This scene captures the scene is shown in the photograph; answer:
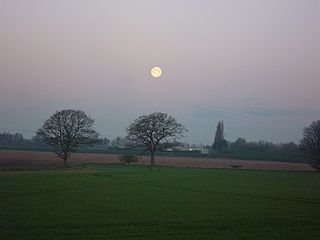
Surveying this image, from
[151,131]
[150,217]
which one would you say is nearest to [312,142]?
[151,131]

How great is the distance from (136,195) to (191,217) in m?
10.9

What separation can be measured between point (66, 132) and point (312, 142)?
55935mm

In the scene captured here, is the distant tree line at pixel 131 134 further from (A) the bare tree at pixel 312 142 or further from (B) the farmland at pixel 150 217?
(B) the farmland at pixel 150 217

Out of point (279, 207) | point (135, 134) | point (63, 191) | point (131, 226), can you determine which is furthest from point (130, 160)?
point (131, 226)

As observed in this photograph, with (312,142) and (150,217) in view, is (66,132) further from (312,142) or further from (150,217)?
(150,217)

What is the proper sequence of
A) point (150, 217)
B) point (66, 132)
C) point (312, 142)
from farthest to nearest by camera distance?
point (312, 142) < point (66, 132) < point (150, 217)

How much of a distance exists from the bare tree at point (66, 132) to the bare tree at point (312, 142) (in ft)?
158

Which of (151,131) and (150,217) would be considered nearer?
(150,217)

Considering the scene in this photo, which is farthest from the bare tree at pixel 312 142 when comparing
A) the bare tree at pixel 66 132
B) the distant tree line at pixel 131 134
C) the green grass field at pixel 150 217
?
the green grass field at pixel 150 217

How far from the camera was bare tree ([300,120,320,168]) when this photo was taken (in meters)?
95.0

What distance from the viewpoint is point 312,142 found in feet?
324

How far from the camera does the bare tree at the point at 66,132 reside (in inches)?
3376

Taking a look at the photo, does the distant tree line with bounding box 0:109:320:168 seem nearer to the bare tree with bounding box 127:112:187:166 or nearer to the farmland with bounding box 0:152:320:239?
the bare tree with bounding box 127:112:187:166

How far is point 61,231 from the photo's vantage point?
16.4 metres
